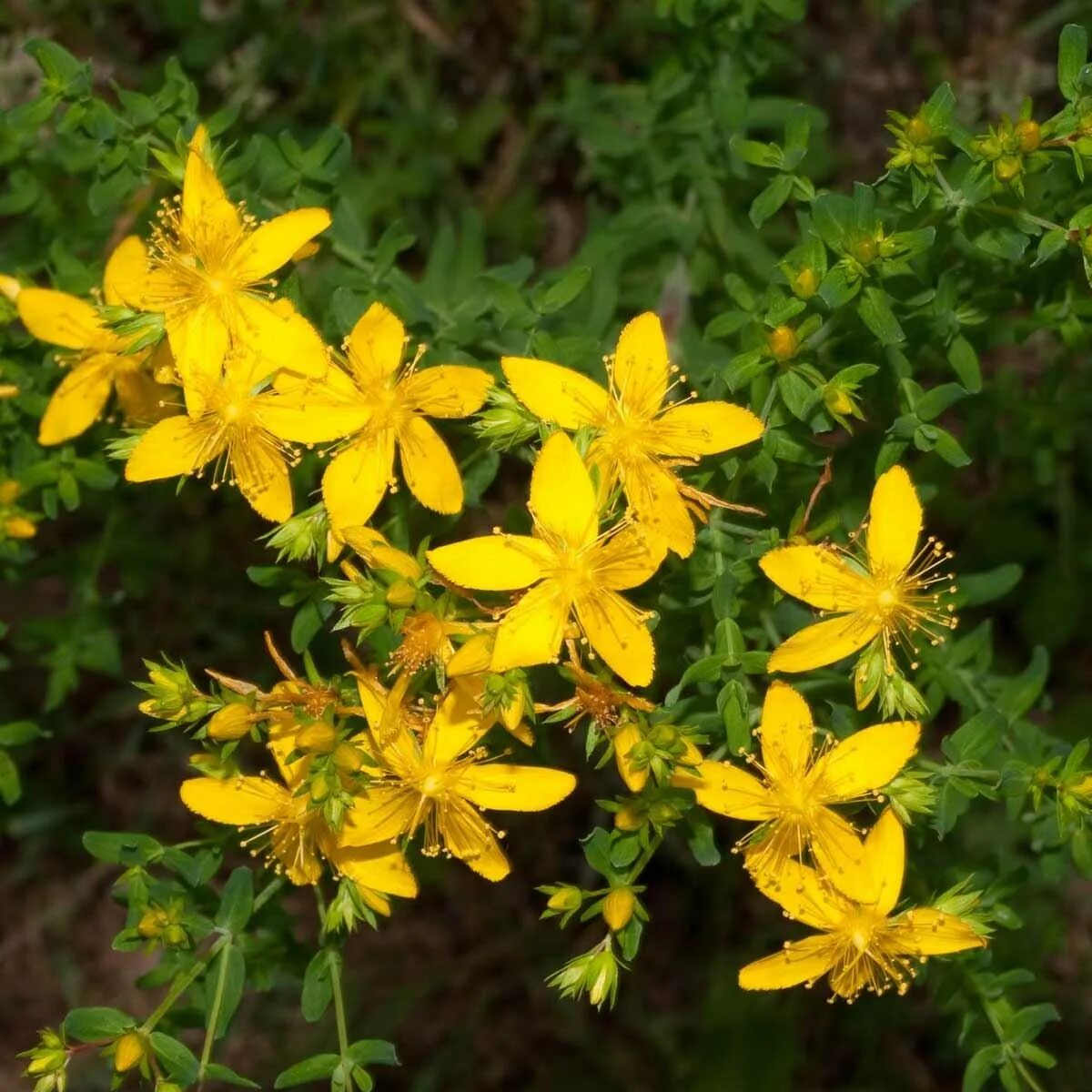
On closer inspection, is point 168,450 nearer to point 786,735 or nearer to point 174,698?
point 174,698

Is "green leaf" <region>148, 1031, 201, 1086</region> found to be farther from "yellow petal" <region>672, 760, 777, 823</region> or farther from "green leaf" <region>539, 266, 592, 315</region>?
"green leaf" <region>539, 266, 592, 315</region>

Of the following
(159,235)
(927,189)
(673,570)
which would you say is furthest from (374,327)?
(927,189)

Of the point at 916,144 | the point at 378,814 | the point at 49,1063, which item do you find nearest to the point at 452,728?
the point at 378,814

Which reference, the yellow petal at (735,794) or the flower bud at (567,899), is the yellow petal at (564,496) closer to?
the yellow petal at (735,794)

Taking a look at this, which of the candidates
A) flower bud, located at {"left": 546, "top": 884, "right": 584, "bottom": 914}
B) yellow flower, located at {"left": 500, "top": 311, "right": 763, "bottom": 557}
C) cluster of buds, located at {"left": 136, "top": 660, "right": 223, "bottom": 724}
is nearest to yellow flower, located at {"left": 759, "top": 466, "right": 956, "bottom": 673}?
yellow flower, located at {"left": 500, "top": 311, "right": 763, "bottom": 557}

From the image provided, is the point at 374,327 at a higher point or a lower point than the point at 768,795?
higher

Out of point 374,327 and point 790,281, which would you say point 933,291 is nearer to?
point 790,281
